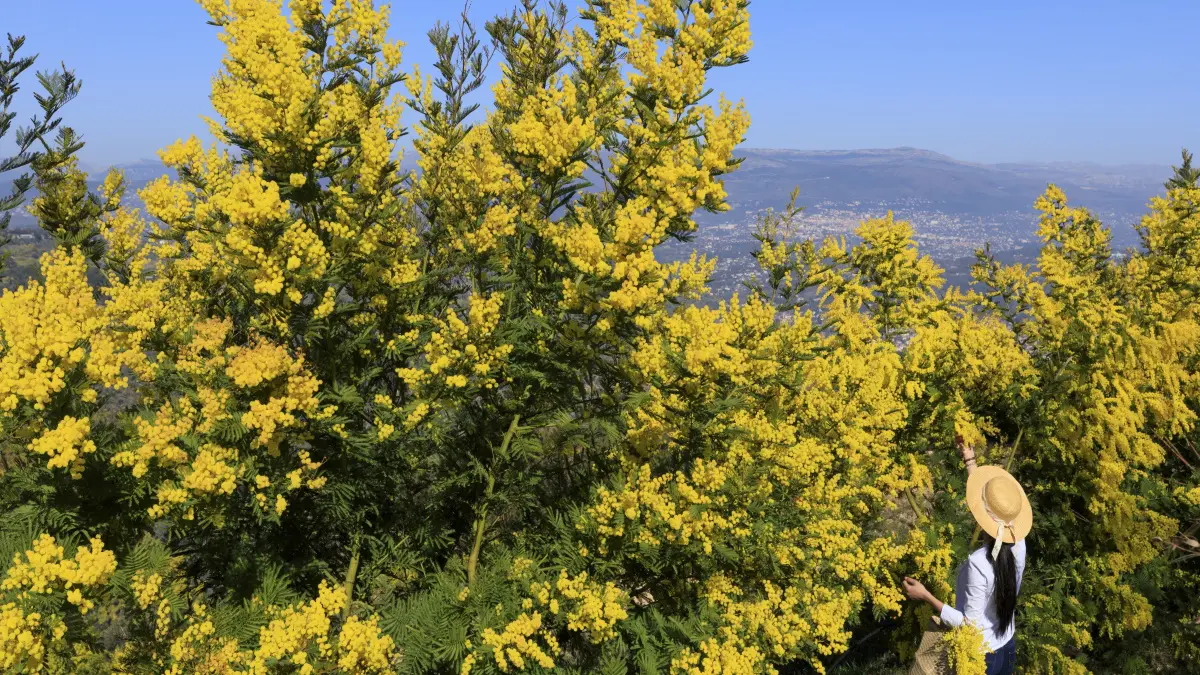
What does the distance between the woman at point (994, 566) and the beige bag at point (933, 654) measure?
12.8 inches

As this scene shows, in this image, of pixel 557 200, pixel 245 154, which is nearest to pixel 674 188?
pixel 557 200

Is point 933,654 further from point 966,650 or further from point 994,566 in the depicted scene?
point 994,566

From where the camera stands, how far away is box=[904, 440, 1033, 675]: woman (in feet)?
16.5

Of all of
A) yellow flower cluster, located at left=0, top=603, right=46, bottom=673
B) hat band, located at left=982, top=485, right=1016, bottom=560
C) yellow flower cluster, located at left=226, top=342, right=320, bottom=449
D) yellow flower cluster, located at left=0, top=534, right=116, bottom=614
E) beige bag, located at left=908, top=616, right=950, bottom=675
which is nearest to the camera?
hat band, located at left=982, top=485, right=1016, bottom=560

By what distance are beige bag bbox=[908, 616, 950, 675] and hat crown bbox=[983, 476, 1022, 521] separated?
1.20 metres

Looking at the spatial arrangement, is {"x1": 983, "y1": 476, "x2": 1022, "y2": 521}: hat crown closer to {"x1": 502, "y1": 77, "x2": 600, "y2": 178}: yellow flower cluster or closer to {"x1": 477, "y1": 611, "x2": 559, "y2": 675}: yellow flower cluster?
{"x1": 477, "y1": 611, "x2": 559, "y2": 675}: yellow flower cluster

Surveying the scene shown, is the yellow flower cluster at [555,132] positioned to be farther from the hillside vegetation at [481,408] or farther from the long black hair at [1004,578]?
the long black hair at [1004,578]

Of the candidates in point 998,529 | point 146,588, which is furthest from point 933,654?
point 146,588

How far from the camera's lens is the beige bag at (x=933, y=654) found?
5.46 meters

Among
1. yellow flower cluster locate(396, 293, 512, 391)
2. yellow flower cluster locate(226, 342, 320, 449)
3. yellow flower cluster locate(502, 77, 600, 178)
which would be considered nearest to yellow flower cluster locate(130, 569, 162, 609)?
yellow flower cluster locate(226, 342, 320, 449)

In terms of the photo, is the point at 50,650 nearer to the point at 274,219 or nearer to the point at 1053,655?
the point at 274,219

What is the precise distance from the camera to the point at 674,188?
745 centimetres

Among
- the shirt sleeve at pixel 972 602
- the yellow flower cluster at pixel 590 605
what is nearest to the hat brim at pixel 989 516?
the shirt sleeve at pixel 972 602

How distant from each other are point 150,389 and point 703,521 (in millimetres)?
7189
